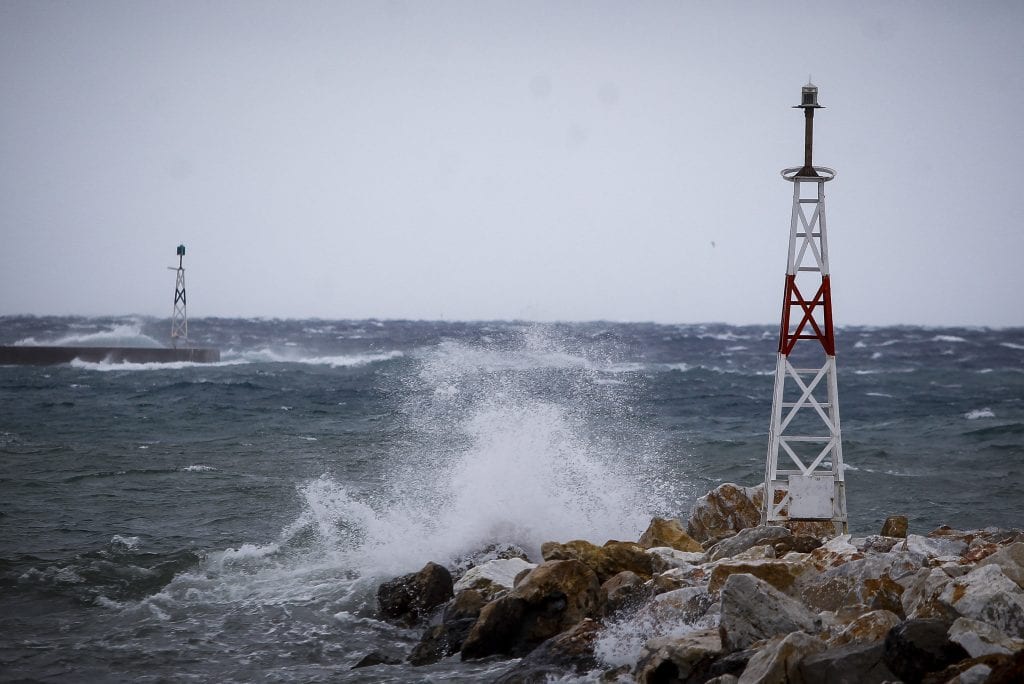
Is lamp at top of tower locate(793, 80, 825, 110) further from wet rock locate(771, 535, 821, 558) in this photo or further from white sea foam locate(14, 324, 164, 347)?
white sea foam locate(14, 324, 164, 347)

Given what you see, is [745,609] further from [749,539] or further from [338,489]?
[338,489]

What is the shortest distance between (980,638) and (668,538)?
6.44m

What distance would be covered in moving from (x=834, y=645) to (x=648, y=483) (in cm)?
1284

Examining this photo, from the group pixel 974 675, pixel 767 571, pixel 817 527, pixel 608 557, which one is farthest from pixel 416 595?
pixel 974 675

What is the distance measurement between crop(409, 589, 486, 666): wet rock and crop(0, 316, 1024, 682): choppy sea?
32cm

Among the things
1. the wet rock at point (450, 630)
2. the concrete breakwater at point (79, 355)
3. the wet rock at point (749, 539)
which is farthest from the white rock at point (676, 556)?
the concrete breakwater at point (79, 355)

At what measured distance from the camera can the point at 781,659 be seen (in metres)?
7.51

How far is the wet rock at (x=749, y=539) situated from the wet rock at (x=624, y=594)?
1244 mm

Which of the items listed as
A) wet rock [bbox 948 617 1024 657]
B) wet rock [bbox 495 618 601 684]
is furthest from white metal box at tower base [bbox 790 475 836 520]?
wet rock [bbox 948 617 1024 657]

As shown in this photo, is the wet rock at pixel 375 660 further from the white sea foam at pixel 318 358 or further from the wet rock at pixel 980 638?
the white sea foam at pixel 318 358

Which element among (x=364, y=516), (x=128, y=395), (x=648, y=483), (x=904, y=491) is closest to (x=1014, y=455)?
(x=904, y=491)

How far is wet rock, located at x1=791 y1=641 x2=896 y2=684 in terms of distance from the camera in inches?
288

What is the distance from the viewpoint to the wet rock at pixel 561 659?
9.42 metres

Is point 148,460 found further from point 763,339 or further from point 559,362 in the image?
point 763,339
